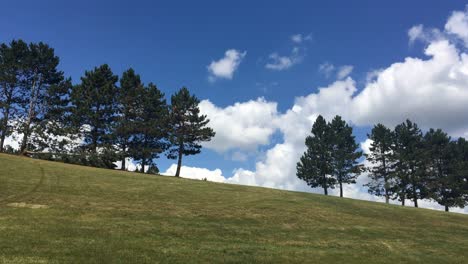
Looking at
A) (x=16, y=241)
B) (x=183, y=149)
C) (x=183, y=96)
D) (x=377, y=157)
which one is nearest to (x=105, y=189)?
(x=16, y=241)

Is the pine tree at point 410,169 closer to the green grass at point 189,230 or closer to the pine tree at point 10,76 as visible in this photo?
the green grass at point 189,230

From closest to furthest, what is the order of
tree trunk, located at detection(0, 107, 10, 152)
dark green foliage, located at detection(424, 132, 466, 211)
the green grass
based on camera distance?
the green grass, tree trunk, located at detection(0, 107, 10, 152), dark green foliage, located at detection(424, 132, 466, 211)

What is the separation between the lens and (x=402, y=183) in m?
60.2

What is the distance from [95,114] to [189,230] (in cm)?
4153

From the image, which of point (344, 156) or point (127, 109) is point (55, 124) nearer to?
point (127, 109)

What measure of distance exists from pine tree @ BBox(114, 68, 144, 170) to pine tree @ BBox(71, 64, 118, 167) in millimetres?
1117

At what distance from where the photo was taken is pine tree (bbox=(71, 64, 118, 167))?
2100 inches

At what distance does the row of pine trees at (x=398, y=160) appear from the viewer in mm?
58875

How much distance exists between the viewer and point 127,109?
57.1m

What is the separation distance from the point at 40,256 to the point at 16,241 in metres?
2.09

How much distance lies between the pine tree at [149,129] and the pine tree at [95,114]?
3.92 m

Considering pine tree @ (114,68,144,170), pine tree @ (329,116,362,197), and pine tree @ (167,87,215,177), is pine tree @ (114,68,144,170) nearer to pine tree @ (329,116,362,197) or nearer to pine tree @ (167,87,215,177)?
pine tree @ (167,87,215,177)

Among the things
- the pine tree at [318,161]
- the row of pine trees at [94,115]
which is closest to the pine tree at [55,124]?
the row of pine trees at [94,115]

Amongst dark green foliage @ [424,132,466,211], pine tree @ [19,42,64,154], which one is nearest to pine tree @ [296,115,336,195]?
dark green foliage @ [424,132,466,211]
